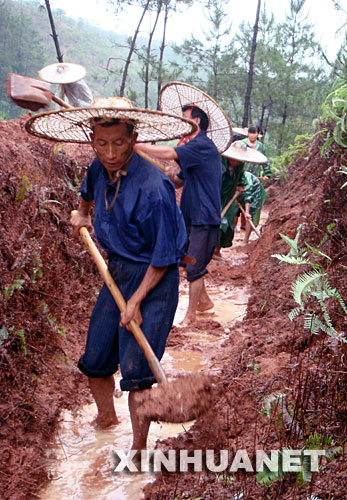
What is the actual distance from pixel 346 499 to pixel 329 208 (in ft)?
8.79

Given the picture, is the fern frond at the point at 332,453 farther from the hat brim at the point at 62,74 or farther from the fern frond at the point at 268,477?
the hat brim at the point at 62,74

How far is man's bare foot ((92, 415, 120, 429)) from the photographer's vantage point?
3.35 metres

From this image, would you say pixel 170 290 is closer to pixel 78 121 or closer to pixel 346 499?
pixel 78 121

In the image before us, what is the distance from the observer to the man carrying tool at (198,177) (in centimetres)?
478

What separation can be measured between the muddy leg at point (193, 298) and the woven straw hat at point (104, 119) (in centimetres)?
249

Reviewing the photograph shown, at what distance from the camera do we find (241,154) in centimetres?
697

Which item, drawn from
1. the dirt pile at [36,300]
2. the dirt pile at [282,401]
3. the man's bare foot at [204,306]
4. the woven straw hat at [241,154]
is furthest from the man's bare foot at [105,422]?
the woven straw hat at [241,154]

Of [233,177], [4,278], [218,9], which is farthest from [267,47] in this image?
[4,278]

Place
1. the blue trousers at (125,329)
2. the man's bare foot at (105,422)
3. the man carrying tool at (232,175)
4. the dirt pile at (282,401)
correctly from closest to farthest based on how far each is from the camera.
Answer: the dirt pile at (282,401), the blue trousers at (125,329), the man's bare foot at (105,422), the man carrying tool at (232,175)

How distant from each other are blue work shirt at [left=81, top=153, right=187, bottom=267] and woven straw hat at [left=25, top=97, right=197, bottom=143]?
0.79ft

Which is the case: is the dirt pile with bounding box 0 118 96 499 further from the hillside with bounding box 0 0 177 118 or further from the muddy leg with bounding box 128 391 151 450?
the hillside with bounding box 0 0 177 118

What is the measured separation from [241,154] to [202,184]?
213 centimetres

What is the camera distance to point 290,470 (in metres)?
2.11

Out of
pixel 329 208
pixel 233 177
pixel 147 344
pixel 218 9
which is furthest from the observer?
pixel 218 9
